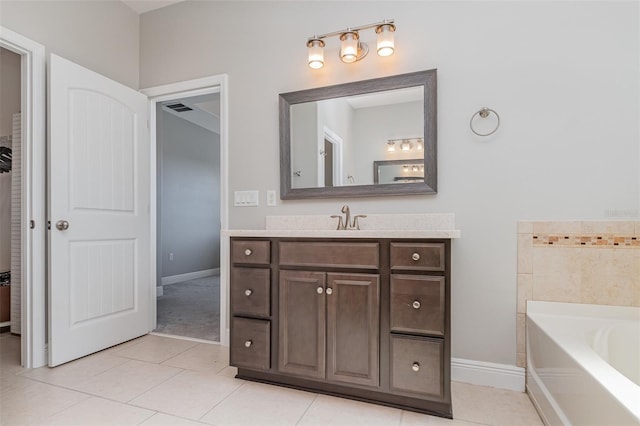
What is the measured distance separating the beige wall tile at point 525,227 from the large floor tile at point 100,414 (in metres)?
2.14

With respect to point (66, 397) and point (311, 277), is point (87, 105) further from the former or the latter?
point (311, 277)

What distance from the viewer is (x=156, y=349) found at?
2428 mm

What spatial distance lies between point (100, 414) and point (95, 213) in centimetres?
135

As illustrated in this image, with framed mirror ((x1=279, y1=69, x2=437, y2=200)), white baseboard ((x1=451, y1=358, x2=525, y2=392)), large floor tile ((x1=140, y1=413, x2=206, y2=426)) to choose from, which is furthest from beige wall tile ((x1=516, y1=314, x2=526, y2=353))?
large floor tile ((x1=140, y1=413, x2=206, y2=426))

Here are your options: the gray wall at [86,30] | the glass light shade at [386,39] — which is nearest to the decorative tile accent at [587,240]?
the glass light shade at [386,39]

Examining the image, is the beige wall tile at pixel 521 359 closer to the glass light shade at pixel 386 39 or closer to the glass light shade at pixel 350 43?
the glass light shade at pixel 386 39

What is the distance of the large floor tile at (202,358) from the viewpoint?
213cm

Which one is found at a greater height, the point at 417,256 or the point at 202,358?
the point at 417,256

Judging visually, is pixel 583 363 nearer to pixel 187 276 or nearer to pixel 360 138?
pixel 360 138

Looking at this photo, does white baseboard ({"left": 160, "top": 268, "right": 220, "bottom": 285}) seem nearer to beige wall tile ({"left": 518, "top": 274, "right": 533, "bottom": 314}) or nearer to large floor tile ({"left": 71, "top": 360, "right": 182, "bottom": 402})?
large floor tile ({"left": 71, "top": 360, "right": 182, "bottom": 402})

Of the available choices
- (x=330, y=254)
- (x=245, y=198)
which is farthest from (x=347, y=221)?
(x=245, y=198)

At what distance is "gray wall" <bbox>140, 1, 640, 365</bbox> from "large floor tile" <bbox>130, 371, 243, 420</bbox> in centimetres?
116

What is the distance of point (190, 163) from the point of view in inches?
225

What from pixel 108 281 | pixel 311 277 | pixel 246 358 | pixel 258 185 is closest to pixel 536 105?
pixel 311 277
